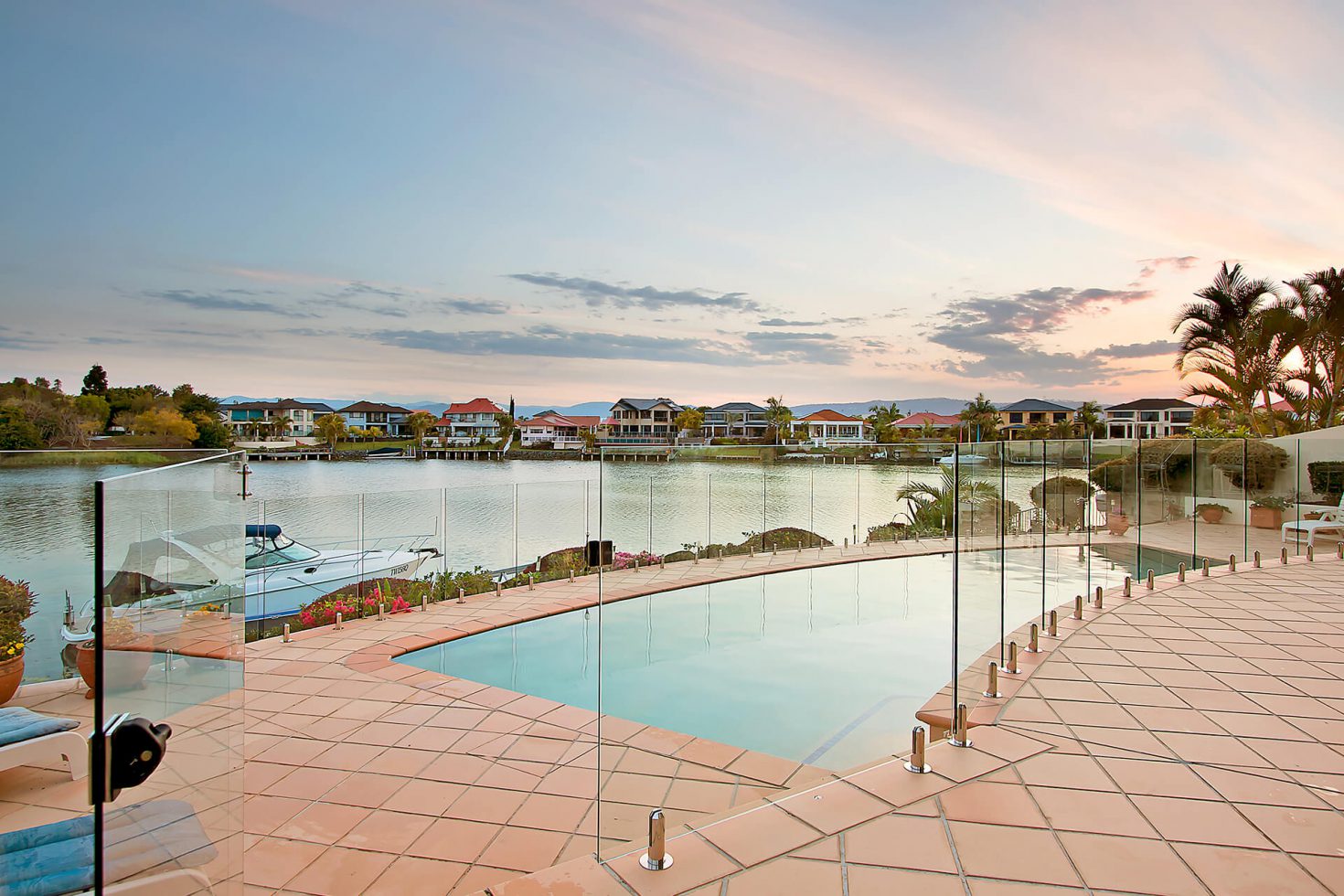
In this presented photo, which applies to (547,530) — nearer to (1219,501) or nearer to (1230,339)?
(1219,501)

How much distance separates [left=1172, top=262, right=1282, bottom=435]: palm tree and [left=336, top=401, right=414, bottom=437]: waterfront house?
3640 cm

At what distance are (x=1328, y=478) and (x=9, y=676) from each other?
11.4 m

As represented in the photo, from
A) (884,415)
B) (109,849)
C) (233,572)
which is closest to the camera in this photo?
(109,849)

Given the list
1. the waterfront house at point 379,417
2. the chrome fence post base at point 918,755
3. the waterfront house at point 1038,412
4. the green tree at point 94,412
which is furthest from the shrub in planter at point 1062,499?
the waterfront house at point 379,417

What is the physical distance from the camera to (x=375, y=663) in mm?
4285

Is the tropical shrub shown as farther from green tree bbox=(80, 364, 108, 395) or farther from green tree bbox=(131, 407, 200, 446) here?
green tree bbox=(80, 364, 108, 395)

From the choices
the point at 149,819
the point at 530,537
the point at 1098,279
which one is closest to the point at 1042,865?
the point at 149,819

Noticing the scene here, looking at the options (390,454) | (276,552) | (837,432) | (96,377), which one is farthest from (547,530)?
(390,454)

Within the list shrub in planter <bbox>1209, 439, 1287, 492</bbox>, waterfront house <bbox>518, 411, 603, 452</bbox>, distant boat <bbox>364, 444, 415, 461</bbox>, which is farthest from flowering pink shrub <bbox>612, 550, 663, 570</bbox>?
distant boat <bbox>364, 444, 415, 461</bbox>

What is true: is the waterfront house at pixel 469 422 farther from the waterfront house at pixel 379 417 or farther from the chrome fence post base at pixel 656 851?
the chrome fence post base at pixel 656 851

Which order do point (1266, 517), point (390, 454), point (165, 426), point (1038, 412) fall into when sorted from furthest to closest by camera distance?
point (1038, 412)
point (390, 454)
point (165, 426)
point (1266, 517)

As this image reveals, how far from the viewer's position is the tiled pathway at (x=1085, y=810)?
6.36ft

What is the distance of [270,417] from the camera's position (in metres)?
26.8

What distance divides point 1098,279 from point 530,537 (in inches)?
380
